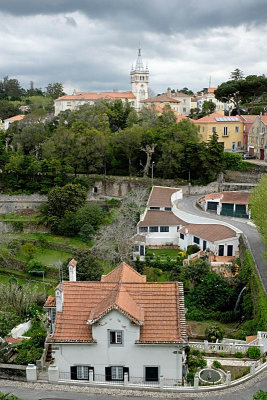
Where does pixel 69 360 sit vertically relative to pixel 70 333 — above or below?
below

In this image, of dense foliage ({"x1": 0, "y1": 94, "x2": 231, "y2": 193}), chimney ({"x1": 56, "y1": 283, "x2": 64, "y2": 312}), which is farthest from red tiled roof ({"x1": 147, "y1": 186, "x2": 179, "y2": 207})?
chimney ({"x1": 56, "y1": 283, "x2": 64, "y2": 312})

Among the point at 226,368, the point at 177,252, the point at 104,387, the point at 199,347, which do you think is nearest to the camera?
the point at 104,387

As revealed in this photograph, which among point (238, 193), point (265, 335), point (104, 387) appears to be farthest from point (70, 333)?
point (238, 193)

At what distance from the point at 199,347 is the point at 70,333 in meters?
6.27

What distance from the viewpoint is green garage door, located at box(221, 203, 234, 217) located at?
47.0 metres

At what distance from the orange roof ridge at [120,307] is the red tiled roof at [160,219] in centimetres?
2399

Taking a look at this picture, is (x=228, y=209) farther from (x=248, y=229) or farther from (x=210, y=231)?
(x=210, y=231)

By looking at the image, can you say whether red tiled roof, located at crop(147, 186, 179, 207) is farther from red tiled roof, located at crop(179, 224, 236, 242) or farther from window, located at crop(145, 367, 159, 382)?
window, located at crop(145, 367, 159, 382)

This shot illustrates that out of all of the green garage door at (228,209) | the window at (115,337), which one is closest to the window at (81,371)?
the window at (115,337)

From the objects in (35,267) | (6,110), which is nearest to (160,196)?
(35,267)

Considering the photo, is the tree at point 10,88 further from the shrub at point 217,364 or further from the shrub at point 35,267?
the shrub at point 217,364

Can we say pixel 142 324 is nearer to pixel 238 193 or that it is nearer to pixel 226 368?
pixel 226 368

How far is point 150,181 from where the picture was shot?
2207 inches

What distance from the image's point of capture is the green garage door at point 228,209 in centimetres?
4703
